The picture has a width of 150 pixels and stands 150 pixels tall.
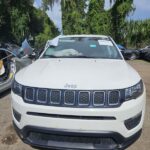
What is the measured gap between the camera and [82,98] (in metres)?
4.05

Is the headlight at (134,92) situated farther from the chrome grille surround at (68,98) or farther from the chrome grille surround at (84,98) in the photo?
the chrome grille surround at (68,98)

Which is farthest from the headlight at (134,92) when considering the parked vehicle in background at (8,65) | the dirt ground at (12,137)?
the parked vehicle in background at (8,65)

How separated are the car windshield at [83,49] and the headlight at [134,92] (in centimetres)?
150

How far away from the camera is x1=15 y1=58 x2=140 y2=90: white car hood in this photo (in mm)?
4156

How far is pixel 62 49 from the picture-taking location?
243 inches

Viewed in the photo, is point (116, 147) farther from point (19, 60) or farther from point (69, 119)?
point (19, 60)

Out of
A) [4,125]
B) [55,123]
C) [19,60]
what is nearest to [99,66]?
[55,123]

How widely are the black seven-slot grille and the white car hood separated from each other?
0.06 m

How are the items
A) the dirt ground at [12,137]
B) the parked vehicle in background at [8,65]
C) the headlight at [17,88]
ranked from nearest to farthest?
the headlight at [17,88] → the dirt ground at [12,137] → the parked vehicle in background at [8,65]

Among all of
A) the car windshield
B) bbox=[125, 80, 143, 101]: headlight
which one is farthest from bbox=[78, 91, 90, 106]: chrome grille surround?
the car windshield

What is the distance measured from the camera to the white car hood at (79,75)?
164 inches

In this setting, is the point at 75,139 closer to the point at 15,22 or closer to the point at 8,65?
the point at 8,65

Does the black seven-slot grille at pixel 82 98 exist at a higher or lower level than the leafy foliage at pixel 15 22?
higher

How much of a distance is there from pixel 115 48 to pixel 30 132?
269 centimetres
